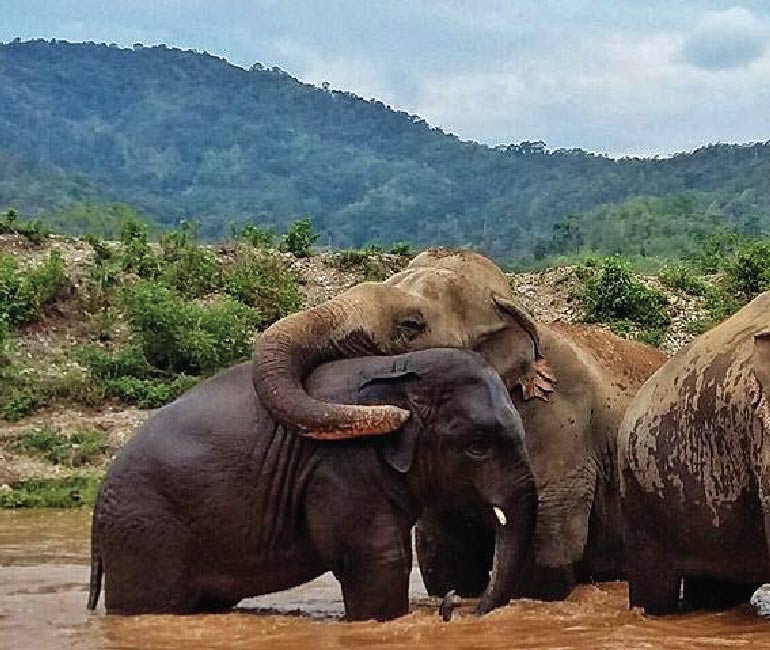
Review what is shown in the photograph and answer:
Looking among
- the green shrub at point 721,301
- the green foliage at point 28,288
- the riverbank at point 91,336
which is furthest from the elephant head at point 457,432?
the green shrub at point 721,301

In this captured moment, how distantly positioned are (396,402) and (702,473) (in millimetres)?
1484

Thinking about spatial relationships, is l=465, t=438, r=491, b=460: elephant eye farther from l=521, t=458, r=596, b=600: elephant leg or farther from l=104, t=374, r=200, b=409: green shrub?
l=104, t=374, r=200, b=409: green shrub

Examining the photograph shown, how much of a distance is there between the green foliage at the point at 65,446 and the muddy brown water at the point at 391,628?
805 centimetres

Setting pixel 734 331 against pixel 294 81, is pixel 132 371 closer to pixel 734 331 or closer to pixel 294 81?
pixel 734 331

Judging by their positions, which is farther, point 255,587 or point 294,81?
point 294,81

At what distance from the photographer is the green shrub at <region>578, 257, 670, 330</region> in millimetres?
24312

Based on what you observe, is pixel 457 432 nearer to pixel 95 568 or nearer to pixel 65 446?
pixel 95 568

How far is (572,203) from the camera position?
9712 cm

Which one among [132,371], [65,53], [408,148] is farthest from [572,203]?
[65,53]

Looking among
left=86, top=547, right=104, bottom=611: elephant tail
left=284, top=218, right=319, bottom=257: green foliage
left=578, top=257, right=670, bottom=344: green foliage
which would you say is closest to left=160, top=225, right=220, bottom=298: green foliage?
left=284, top=218, right=319, bottom=257: green foliage

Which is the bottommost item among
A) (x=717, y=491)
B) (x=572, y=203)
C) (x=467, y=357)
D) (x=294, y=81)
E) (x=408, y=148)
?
(x=717, y=491)

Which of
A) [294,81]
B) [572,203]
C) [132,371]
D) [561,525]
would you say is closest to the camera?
[561,525]

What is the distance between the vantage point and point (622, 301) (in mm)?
24297

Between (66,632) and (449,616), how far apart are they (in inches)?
67.9
